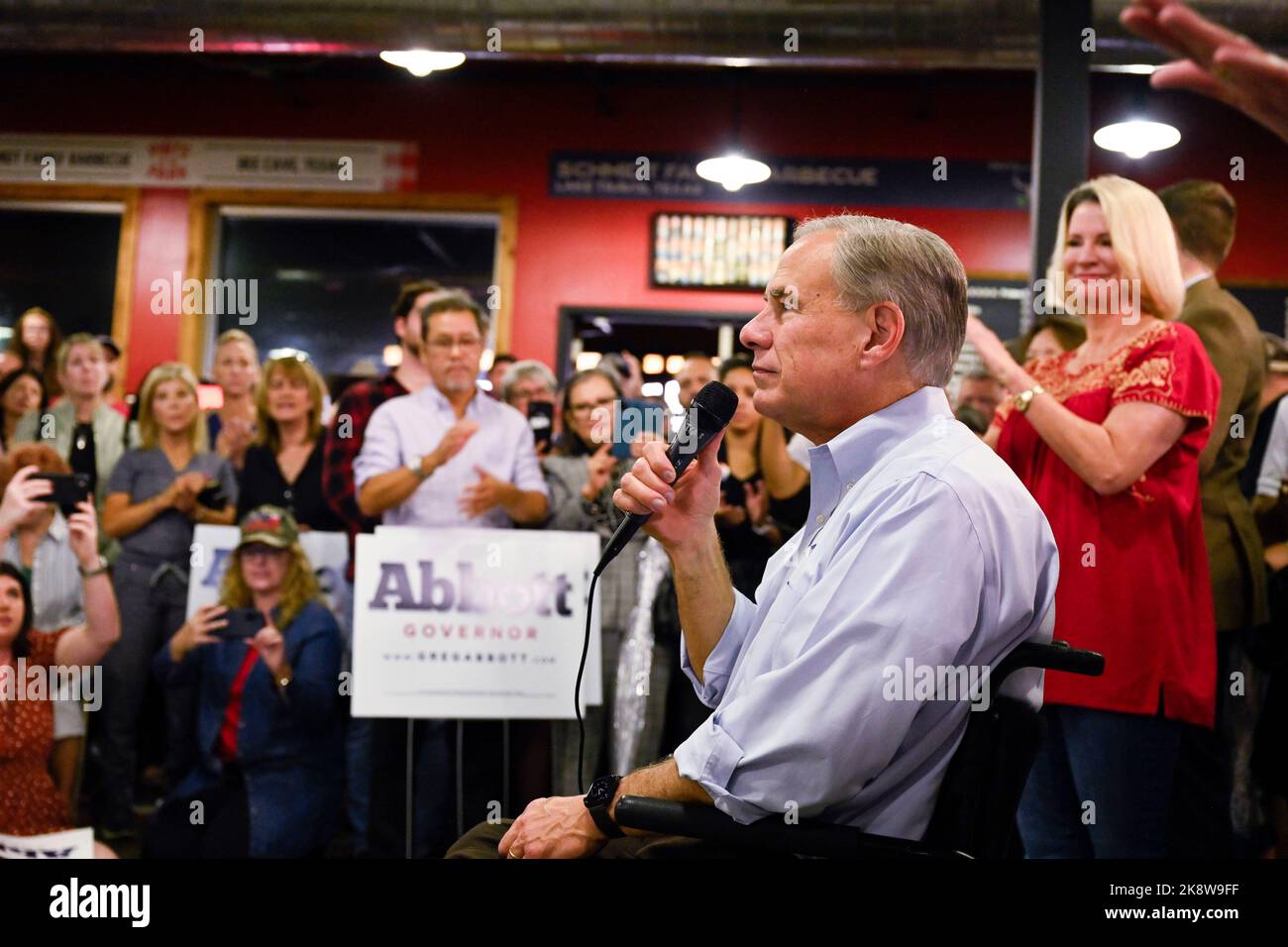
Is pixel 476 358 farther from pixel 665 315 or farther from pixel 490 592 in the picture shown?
pixel 665 315

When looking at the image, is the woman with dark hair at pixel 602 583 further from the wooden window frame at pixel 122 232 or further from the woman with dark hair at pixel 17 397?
the wooden window frame at pixel 122 232

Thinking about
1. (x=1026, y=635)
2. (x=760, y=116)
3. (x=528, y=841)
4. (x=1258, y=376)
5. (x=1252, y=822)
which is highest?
(x=760, y=116)

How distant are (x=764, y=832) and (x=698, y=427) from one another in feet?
1.77

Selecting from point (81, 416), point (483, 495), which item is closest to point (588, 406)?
point (483, 495)

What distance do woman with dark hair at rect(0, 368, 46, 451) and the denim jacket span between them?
1.73m

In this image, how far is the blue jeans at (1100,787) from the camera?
2020 mm

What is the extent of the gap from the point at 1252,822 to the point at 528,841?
236 cm

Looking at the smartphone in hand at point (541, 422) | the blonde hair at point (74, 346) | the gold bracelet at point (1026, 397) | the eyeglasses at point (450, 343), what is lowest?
the gold bracelet at point (1026, 397)

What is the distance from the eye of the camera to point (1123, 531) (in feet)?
7.09

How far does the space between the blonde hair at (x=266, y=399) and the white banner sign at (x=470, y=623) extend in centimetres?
70

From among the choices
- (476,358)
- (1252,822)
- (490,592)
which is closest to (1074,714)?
(1252,822)

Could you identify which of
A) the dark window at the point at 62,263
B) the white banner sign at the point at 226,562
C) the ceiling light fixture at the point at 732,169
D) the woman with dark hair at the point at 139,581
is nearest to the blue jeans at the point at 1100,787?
the white banner sign at the point at 226,562
